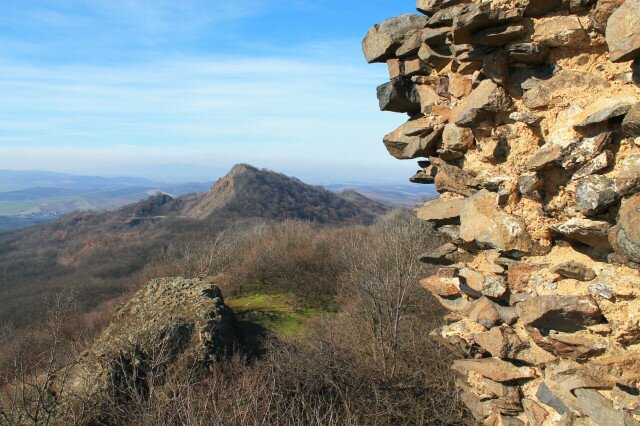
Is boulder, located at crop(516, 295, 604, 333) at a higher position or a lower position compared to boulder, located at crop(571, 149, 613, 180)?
lower

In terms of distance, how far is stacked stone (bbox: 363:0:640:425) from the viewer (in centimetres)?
329

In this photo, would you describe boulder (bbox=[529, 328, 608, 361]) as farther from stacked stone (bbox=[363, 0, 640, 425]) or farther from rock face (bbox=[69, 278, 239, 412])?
rock face (bbox=[69, 278, 239, 412])

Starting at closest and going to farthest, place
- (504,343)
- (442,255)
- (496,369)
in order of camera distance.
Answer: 1. (504,343)
2. (496,369)
3. (442,255)

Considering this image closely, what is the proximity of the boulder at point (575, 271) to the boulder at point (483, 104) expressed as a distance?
1427mm

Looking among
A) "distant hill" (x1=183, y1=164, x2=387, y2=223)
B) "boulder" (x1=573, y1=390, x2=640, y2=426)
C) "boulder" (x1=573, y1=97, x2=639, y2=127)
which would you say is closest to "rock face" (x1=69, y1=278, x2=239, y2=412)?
"boulder" (x1=573, y1=390, x2=640, y2=426)

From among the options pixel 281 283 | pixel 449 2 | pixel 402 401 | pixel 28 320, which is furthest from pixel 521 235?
pixel 28 320

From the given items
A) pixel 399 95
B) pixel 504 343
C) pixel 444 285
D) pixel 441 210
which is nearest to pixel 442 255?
pixel 444 285

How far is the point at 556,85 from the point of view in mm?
3760

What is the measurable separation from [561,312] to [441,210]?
1683 mm

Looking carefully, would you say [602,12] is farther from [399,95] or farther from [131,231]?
[131,231]

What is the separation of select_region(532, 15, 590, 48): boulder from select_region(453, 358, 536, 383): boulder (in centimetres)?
273

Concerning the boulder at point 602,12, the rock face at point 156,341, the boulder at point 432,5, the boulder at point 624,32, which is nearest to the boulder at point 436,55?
the boulder at point 432,5

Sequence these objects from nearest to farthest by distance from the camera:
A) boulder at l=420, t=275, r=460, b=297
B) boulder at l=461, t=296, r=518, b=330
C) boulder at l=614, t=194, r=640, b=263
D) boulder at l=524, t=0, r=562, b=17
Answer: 1. boulder at l=614, t=194, r=640, b=263
2. boulder at l=524, t=0, r=562, b=17
3. boulder at l=461, t=296, r=518, b=330
4. boulder at l=420, t=275, r=460, b=297

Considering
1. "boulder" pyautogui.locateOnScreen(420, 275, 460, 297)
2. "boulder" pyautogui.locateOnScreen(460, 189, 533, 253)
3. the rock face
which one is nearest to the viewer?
"boulder" pyautogui.locateOnScreen(460, 189, 533, 253)
